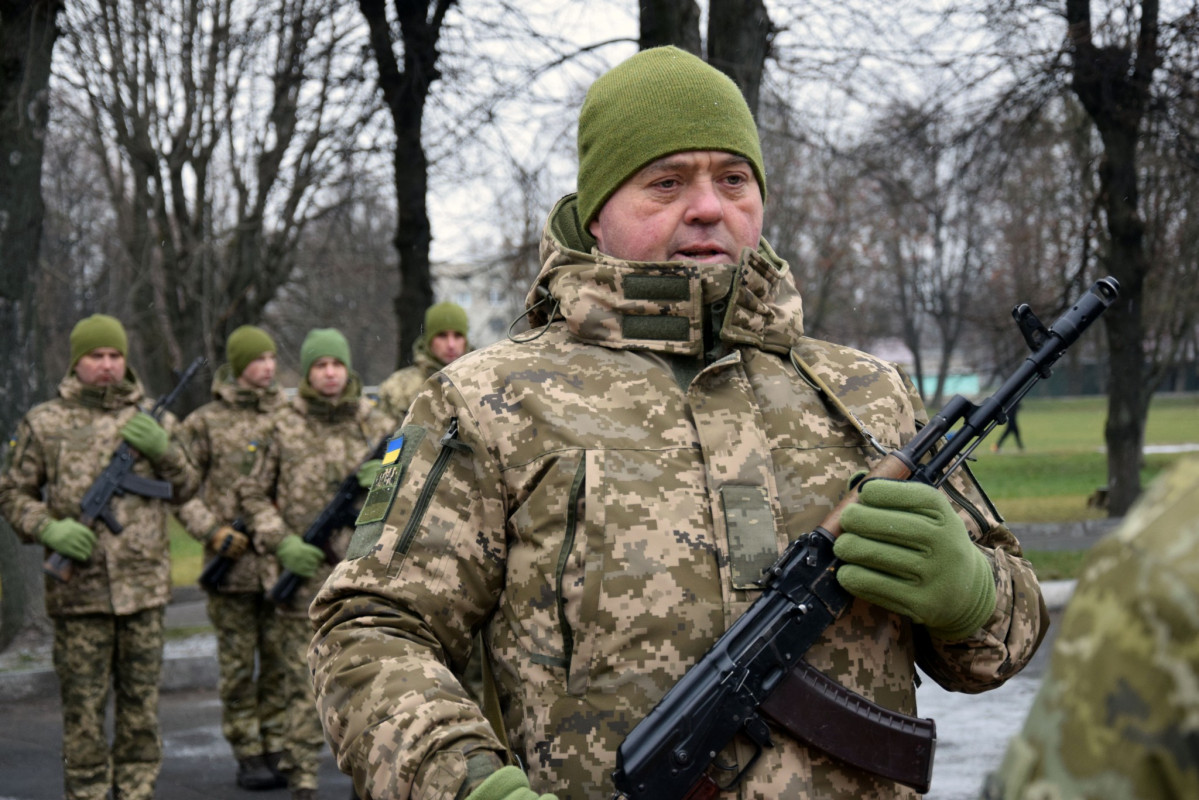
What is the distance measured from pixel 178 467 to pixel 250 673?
1.24m

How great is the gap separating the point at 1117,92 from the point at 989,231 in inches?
1021

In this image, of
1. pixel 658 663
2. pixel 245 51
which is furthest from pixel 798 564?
pixel 245 51

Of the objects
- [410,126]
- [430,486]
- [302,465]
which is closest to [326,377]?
[302,465]

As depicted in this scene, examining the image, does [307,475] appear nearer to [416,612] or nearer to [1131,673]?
[416,612]

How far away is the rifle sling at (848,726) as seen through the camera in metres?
1.99

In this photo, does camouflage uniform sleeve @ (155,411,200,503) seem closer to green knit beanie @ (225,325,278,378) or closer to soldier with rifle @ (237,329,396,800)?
soldier with rifle @ (237,329,396,800)

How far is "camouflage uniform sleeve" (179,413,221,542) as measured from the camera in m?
7.05

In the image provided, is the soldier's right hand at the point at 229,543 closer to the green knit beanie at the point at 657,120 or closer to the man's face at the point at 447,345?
the man's face at the point at 447,345

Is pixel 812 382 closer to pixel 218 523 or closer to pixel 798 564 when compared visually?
pixel 798 564

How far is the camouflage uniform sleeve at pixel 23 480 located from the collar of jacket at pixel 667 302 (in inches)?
196

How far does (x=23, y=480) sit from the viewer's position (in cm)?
645

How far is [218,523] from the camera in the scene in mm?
7191

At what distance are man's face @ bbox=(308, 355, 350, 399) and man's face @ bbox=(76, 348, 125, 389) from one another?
1036 millimetres

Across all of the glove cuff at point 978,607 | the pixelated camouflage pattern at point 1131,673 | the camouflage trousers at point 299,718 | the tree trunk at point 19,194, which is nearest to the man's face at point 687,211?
the glove cuff at point 978,607
